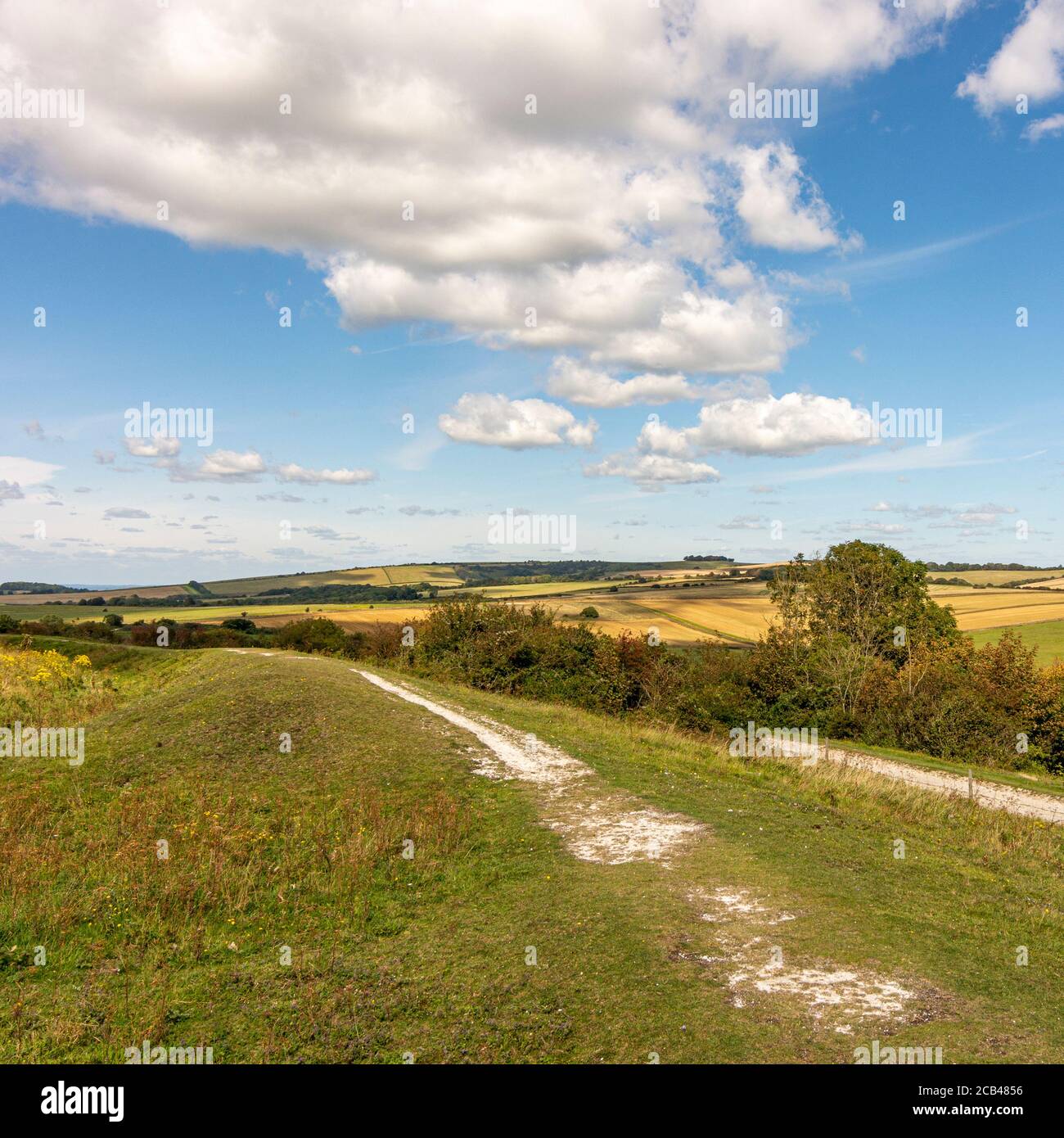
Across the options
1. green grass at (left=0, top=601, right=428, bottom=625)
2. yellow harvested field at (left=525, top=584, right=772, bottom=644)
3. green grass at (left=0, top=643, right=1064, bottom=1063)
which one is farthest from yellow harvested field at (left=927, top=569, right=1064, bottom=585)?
green grass at (left=0, top=643, right=1064, bottom=1063)

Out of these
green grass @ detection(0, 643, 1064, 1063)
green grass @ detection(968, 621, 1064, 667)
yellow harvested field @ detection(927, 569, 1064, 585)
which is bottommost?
green grass @ detection(968, 621, 1064, 667)

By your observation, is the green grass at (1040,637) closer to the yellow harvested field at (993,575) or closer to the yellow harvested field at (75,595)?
the yellow harvested field at (993,575)

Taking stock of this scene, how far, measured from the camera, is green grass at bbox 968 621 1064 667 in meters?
69.6

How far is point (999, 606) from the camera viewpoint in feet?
346

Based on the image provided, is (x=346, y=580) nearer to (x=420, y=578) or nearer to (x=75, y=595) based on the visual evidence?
(x=420, y=578)

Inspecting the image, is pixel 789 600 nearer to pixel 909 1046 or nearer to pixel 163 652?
pixel 163 652

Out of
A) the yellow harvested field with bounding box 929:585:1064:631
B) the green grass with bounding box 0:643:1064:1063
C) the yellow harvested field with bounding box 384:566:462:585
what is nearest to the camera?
the green grass with bounding box 0:643:1064:1063

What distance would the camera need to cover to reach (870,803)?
806 inches

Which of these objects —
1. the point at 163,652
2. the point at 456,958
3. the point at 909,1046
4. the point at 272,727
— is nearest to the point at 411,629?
the point at 163,652

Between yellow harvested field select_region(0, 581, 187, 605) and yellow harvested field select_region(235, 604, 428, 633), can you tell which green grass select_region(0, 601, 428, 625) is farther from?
yellow harvested field select_region(0, 581, 187, 605)

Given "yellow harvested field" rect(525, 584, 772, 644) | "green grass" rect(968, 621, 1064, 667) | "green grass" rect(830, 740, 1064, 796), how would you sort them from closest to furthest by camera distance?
1. "green grass" rect(830, 740, 1064, 796)
2. "green grass" rect(968, 621, 1064, 667)
3. "yellow harvested field" rect(525, 584, 772, 644)

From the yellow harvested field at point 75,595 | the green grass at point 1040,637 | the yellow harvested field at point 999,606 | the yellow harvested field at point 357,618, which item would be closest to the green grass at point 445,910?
the yellow harvested field at point 357,618

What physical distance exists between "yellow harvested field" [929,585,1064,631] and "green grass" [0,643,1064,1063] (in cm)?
8283
